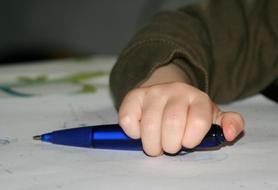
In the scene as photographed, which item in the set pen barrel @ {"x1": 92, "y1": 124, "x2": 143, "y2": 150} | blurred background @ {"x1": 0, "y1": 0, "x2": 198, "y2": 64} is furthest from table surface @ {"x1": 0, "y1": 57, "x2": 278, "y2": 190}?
blurred background @ {"x1": 0, "y1": 0, "x2": 198, "y2": 64}

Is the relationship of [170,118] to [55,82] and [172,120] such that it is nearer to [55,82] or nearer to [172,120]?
[172,120]

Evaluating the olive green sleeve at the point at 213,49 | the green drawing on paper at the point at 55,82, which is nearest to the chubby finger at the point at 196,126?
the olive green sleeve at the point at 213,49

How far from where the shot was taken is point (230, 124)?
412 mm

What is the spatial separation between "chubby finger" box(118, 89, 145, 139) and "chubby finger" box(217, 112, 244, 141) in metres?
0.07

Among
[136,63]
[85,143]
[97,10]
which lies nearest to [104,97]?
[136,63]

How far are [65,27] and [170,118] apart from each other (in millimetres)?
1377

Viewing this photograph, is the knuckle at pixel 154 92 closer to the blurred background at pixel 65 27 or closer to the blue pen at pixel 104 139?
the blue pen at pixel 104 139

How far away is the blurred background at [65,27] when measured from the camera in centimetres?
165

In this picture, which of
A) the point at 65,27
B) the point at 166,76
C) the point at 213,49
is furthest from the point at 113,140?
the point at 65,27

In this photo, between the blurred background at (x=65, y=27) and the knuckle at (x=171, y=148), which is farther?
the blurred background at (x=65, y=27)

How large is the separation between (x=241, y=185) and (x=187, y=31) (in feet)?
0.88

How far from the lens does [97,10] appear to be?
1676mm

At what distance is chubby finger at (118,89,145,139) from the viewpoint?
1.35 feet

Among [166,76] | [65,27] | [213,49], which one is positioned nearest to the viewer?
[166,76]
